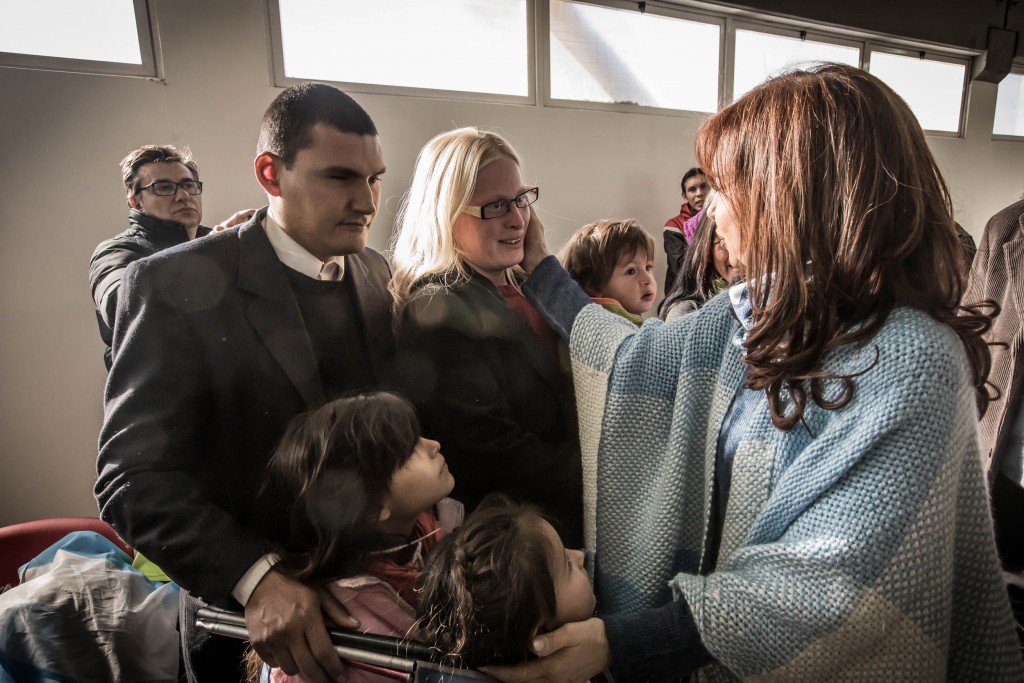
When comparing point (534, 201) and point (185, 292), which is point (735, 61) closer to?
point (534, 201)

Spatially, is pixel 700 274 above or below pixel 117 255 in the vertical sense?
below

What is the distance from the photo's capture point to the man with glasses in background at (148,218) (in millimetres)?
670

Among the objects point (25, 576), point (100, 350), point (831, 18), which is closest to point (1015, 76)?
point (831, 18)

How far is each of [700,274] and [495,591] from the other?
2.99ft

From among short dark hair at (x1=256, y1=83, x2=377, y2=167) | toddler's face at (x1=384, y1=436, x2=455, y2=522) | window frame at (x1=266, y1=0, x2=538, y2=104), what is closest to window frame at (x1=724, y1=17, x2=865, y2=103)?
window frame at (x1=266, y1=0, x2=538, y2=104)

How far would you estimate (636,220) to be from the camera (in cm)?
112

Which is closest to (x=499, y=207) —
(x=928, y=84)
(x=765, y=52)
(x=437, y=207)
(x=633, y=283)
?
(x=437, y=207)

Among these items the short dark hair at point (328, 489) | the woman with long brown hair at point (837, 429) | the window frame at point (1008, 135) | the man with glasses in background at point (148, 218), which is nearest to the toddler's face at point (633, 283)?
the woman with long brown hair at point (837, 429)

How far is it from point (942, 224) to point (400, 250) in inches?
28.5

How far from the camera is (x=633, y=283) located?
1.16 meters

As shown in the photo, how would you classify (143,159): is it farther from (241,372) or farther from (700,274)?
(700,274)

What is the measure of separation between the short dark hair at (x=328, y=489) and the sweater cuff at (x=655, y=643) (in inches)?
14.2

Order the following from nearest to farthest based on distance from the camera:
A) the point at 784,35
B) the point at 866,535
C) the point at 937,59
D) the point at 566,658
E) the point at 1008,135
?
the point at 866,535, the point at 566,658, the point at 784,35, the point at 937,59, the point at 1008,135

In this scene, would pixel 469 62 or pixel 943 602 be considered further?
pixel 469 62
